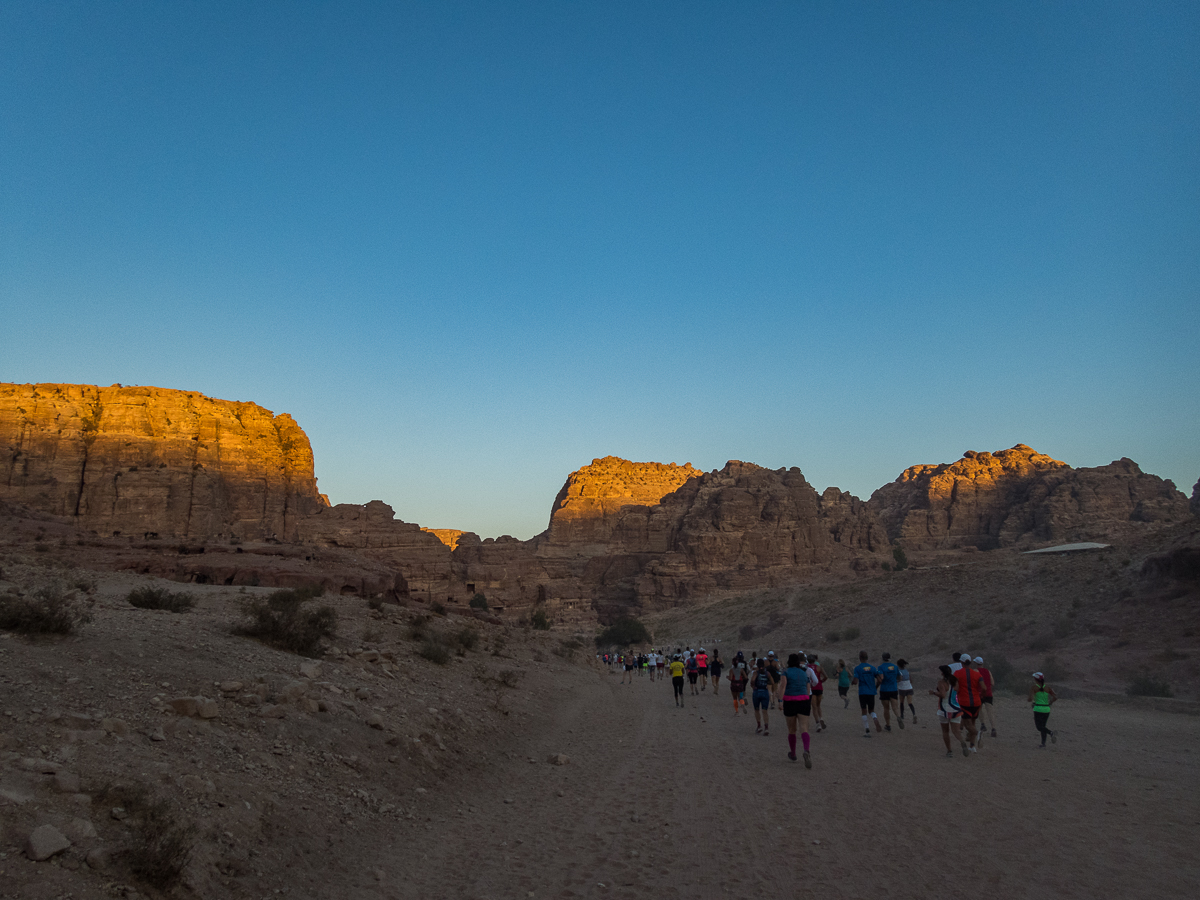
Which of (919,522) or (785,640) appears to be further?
(919,522)

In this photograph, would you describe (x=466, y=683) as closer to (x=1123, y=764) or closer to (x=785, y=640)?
(x=1123, y=764)

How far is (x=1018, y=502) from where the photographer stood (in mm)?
116062

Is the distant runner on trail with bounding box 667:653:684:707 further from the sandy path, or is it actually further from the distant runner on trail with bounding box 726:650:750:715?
the sandy path

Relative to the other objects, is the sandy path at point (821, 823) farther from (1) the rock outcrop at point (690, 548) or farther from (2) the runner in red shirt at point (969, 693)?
(1) the rock outcrop at point (690, 548)

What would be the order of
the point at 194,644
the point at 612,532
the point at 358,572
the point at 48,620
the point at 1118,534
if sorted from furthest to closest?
the point at 612,532 < the point at 1118,534 < the point at 358,572 < the point at 194,644 < the point at 48,620

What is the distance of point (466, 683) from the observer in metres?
14.2

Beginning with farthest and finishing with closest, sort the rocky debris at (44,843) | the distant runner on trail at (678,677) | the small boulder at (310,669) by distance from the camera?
1. the distant runner on trail at (678,677)
2. the small boulder at (310,669)
3. the rocky debris at (44,843)

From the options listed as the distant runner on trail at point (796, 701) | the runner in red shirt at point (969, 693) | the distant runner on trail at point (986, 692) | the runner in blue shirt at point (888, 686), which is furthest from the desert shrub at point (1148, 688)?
the distant runner on trail at point (796, 701)

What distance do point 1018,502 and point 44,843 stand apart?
134 m

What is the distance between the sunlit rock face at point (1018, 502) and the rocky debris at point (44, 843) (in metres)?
95.0

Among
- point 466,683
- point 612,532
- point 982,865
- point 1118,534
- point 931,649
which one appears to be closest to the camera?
point 982,865

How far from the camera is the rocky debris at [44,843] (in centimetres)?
348

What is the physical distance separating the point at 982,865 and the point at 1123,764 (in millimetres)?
6111

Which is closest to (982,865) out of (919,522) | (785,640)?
(785,640)
